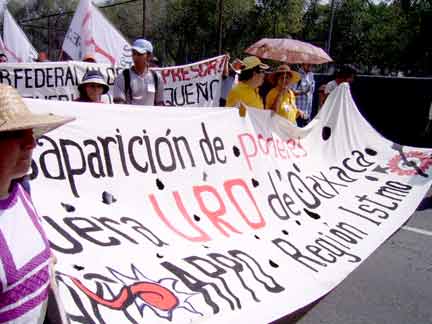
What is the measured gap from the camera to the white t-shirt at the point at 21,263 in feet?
4.36

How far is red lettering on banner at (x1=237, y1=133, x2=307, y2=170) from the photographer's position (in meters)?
4.15

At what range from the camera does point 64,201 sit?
275cm

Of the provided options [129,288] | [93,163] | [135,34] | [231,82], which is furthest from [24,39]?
[135,34]

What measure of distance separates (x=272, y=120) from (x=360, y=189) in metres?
1.14

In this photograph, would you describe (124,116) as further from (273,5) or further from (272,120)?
(273,5)

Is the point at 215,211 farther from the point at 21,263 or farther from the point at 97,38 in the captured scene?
the point at 97,38

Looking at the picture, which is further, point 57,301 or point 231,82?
point 231,82

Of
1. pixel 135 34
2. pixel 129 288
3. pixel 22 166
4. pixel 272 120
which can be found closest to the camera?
pixel 22 166

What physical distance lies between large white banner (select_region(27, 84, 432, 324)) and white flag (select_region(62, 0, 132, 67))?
18.8 ft

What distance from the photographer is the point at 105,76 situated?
325 inches

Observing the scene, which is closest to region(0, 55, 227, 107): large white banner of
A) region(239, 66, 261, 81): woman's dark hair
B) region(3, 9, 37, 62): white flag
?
region(239, 66, 261, 81): woman's dark hair

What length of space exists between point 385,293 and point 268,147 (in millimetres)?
1588

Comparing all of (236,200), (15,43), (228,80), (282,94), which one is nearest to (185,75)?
(228,80)

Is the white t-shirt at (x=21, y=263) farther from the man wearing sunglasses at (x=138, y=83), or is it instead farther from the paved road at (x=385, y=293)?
the man wearing sunglasses at (x=138, y=83)
